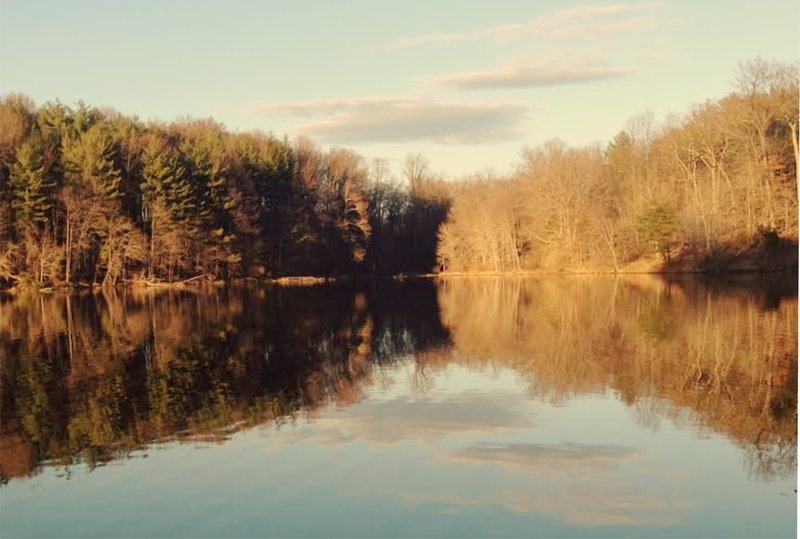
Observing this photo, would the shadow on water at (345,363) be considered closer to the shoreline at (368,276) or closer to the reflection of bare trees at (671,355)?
the reflection of bare trees at (671,355)

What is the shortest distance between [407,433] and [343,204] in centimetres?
8634

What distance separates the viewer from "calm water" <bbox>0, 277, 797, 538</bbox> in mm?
10094

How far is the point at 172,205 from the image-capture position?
242 ft

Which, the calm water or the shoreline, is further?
the shoreline

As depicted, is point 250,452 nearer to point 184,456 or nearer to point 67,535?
point 184,456

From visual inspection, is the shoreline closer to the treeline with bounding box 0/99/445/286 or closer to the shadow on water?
the treeline with bounding box 0/99/445/286

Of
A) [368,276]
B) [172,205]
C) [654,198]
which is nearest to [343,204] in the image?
[368,276]

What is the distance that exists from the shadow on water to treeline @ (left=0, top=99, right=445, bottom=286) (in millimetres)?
25866

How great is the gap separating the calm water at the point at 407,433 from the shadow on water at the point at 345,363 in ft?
0.31

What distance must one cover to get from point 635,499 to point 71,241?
2599 inches

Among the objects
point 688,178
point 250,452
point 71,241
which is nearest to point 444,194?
point 688,178

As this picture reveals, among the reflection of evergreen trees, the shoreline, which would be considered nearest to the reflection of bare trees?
the reflection of evergreen trees

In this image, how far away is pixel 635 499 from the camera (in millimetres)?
10570

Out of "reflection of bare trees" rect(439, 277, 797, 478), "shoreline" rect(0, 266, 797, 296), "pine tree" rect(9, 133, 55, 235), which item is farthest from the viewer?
"shoreline" rect(0, 266, 797, 296)
